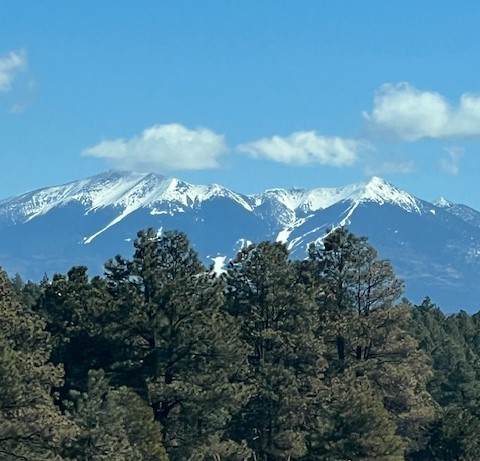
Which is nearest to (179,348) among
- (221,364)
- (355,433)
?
(221,364)

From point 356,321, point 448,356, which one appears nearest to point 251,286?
point 356,321

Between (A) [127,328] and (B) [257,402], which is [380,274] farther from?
(A) [127,328]

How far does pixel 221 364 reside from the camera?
41.8 m

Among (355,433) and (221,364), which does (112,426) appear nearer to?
(221,364)

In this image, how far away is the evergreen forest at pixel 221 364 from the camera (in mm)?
35219

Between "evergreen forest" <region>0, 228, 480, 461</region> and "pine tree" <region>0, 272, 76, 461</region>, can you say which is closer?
"pine tree" <region>0, 272, 76, 461</region>

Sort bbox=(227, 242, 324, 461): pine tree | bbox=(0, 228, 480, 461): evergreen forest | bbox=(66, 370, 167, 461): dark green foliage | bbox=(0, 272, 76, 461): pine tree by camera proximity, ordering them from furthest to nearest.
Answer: bbox=(227, 242, 324, 461): pine tree < bbox=(0, 228, 480, 461): evergreen forest < bbox=(66, 370, 167, 461): dark green foliage < bbox=(0, 272, 76, 461): pine tree

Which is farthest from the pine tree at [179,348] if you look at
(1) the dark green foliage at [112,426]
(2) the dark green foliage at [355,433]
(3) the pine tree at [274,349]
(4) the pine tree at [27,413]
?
(4) the pine tree at [27,413]

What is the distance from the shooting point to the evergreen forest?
35.2 metres

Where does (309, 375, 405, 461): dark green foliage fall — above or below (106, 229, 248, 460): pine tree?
below

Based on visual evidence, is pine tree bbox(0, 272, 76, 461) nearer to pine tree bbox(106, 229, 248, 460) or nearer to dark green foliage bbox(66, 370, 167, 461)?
dark green foliage bbox(66, 370, 167, 461)

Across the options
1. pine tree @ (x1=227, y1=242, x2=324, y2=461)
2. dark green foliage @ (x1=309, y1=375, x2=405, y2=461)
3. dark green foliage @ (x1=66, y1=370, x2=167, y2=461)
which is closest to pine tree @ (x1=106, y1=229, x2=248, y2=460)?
pine tree @ (x1=227, y1=242, x2=324, y2=461)

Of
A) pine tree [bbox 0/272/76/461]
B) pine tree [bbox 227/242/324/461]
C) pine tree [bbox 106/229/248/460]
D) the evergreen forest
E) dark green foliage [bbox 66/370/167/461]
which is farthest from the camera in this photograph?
pine tree [bbox 227/242/324/461]

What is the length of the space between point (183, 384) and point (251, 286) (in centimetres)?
691
